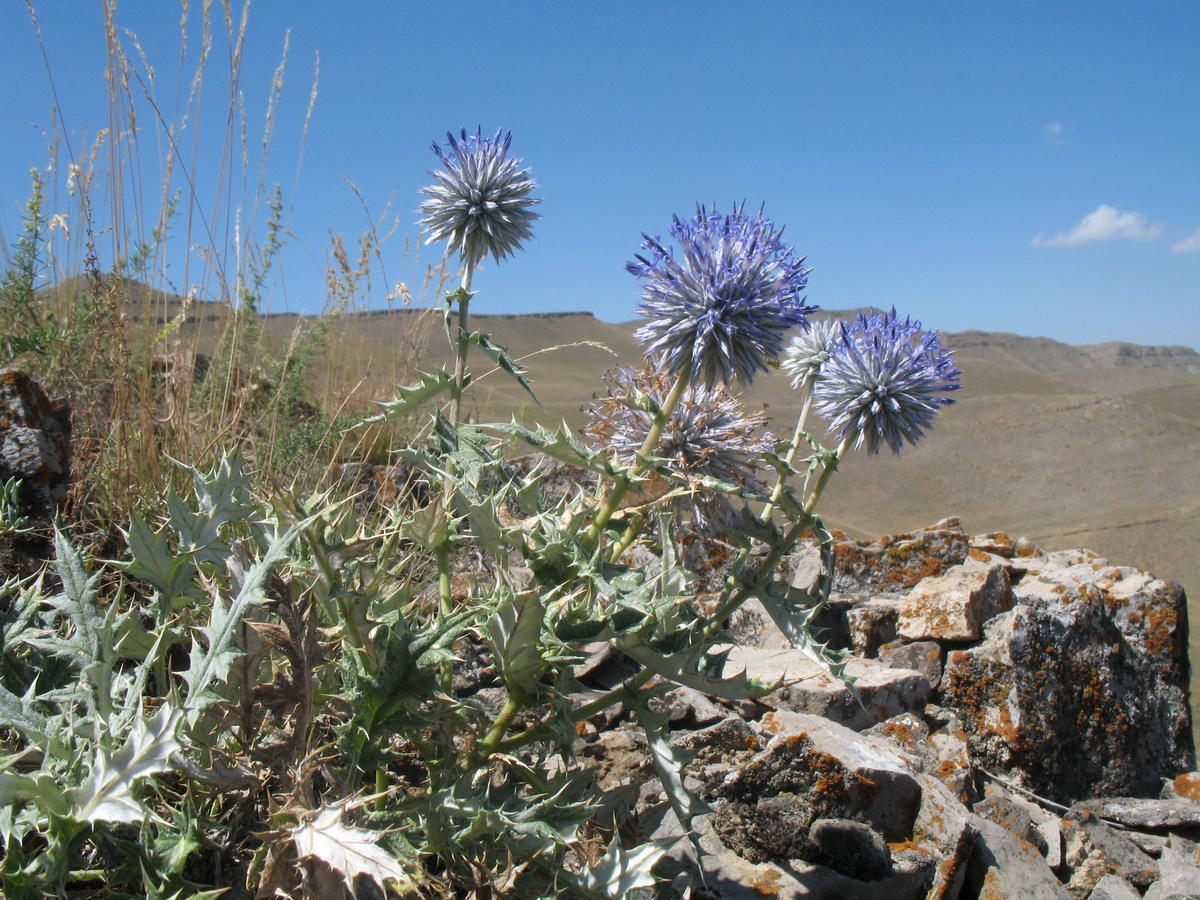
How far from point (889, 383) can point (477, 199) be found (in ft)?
4.73

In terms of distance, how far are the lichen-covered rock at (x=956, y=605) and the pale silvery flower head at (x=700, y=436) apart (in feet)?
6.95

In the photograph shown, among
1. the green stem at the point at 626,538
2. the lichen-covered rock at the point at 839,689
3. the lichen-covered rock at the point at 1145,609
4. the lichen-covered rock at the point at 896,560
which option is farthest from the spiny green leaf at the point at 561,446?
the lichen-covered rock at the point at 896,560

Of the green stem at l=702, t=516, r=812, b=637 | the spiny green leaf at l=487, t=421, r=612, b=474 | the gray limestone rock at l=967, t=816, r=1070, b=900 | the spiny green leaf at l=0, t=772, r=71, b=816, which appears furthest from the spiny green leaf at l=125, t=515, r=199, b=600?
the gray limestone rock at l=967, t=816, r=1070, b=900

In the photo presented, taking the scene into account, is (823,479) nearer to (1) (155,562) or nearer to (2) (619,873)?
(2) (619,873)

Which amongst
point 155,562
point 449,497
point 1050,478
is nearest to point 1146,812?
point 449,497

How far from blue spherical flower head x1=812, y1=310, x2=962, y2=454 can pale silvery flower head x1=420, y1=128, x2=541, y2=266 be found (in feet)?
3.89

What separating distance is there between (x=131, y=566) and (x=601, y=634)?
1120mm

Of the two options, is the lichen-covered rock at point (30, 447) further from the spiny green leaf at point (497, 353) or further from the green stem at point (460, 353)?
the spiny green leaf at point (497, 353)

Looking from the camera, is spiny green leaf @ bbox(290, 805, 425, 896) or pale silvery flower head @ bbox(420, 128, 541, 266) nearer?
spiny green leaf @ bbox(290, 805, 425, 896)

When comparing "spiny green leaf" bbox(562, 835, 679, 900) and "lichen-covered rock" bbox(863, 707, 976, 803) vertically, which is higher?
"spiny green leaf" bbox(562, 835, 679, 900)

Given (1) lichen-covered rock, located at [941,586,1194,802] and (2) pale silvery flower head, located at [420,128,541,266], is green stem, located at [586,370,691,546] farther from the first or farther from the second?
(1) lichen-covered rock, located at [941,586,1194,802]

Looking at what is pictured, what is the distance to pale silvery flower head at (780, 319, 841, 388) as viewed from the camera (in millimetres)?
2654

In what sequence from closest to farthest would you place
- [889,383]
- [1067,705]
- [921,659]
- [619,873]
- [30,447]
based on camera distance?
[619,873]
[889,383]
[30,447]
[1067,705]
[921,659]

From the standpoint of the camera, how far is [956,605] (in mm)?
3955
